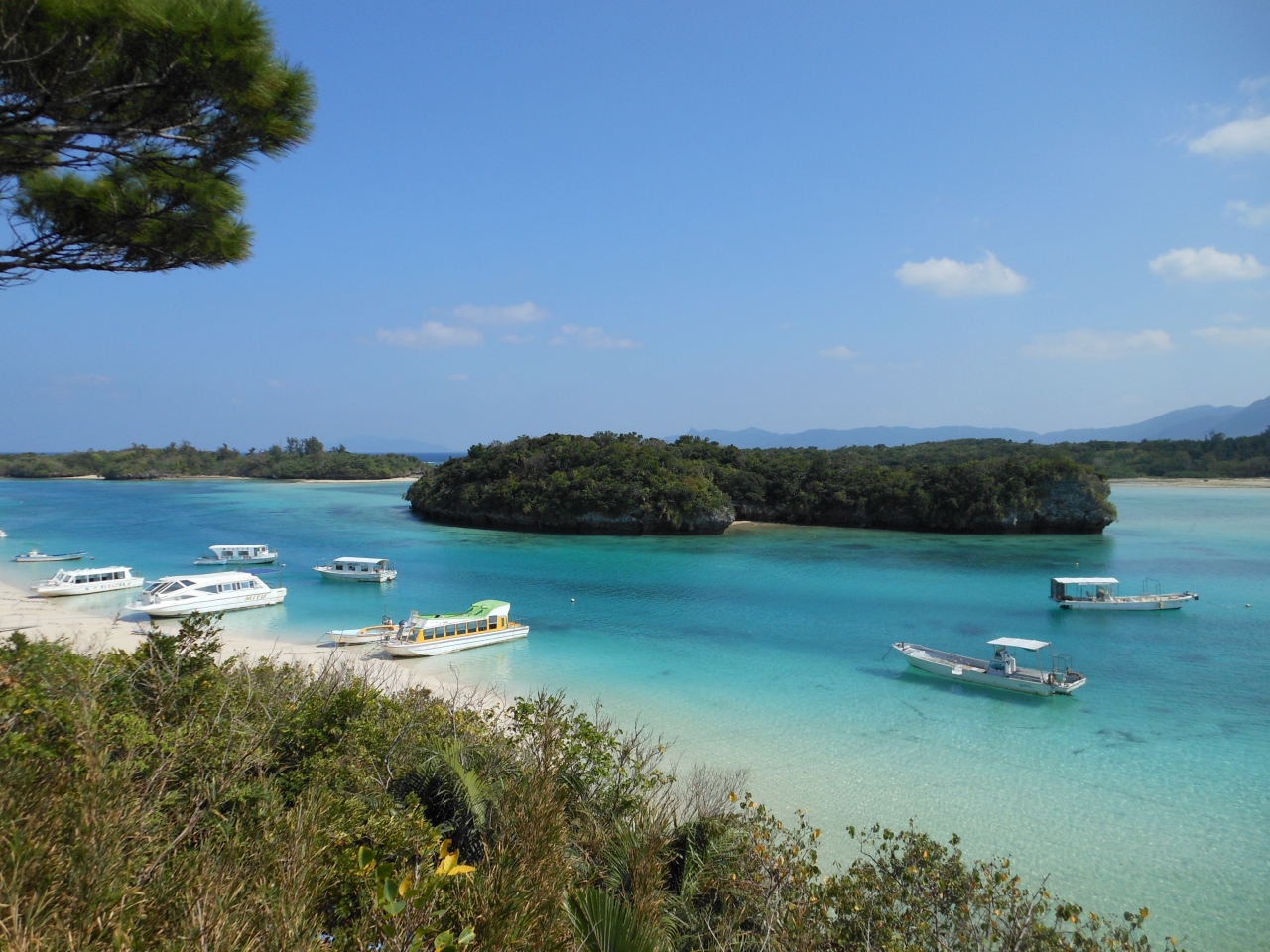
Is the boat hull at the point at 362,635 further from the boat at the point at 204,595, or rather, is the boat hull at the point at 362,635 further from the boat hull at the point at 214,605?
the boat at the point at 204,595

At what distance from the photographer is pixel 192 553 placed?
32875 mm

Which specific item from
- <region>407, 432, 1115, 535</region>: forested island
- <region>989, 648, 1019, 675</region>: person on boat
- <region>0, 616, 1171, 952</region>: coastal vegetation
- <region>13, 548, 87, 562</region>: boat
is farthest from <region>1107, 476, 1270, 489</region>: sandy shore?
<region>13, 548, 87, 562</region>: boat

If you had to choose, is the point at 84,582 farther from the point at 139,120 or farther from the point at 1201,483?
the point at 1201,483

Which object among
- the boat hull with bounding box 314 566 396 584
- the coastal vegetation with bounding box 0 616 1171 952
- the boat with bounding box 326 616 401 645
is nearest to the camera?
the coastal vegetation with bounding box 0 616 1171 952

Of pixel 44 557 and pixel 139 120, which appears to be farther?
pixel 44 557

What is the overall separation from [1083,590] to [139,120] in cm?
2922

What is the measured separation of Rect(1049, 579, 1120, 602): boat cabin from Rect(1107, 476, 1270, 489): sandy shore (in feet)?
221

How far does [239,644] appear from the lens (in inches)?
683

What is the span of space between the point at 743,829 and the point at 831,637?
1382cm

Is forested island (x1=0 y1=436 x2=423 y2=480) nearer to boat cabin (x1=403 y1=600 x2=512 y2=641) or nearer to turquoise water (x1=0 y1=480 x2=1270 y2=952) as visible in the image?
turquoise water (x1=0 y1=480 x2=1270 y2=952)

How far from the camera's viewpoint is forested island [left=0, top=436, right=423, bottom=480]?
324 feet

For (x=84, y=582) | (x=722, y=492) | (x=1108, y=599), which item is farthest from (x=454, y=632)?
(x=722, y=492)

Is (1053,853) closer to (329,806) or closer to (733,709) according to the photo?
(733,709)

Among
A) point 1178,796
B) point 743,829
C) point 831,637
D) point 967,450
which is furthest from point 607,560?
point 967,450
